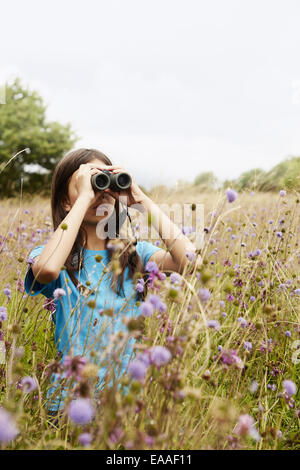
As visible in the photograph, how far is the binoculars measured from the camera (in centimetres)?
189

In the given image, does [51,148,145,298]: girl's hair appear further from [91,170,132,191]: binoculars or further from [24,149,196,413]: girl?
[91,170,132,191]: binoculars

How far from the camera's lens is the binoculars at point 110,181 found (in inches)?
74.6

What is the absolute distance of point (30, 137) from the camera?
17.4m

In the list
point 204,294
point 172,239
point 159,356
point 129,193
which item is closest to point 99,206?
point 129,193

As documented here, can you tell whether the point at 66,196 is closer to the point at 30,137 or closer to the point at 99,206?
the point at 99,206

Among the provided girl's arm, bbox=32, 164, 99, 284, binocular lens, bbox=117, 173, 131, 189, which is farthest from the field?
binocular lens, bbox=117, 173, 131, 189

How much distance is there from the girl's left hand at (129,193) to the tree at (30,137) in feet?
50.4

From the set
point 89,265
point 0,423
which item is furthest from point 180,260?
point 0,423

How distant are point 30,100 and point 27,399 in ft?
62.1

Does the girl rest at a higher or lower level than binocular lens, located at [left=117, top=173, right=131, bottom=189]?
lower

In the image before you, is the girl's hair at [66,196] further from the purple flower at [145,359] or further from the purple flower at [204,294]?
the purple flower at [145,359]

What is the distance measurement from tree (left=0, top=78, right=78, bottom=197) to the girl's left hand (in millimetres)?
15376

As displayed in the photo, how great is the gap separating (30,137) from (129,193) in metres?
16.6

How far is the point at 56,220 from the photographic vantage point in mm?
2225
